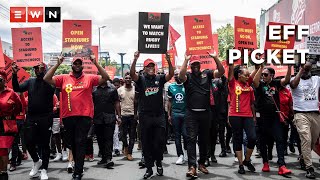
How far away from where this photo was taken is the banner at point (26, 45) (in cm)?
934

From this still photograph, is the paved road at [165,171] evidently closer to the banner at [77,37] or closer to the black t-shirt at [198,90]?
the black t-shirt at [198,90]

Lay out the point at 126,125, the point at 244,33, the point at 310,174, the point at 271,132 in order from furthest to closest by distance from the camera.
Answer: the point at 126,125
the point at 244,33
the point at 271,132
the point at 310,174

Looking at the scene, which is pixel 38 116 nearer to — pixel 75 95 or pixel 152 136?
pixel 75 95

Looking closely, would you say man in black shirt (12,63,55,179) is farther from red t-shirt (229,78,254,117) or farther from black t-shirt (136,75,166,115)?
red t-shirt (229,78,254,117)

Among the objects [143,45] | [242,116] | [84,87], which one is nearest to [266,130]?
[242,116]

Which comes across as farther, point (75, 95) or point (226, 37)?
point (226, 37)

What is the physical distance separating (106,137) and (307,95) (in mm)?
4254

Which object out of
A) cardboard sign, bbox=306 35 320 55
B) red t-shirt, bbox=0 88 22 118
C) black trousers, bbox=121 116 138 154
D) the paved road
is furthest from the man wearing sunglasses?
red t-shirt, bbox=0 88 22 118

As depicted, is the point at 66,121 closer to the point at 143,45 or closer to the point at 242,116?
the point at 143,45

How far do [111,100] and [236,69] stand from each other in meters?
2.99

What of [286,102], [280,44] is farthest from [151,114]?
[280,44]

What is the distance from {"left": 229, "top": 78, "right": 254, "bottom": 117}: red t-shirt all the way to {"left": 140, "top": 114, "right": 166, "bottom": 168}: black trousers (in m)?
1.40

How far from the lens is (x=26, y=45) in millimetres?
9500

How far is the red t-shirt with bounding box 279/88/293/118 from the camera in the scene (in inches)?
336
